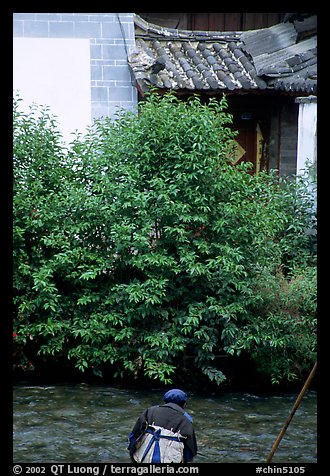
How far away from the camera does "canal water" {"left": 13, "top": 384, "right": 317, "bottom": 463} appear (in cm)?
658

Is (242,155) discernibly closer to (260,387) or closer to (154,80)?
(154,80)

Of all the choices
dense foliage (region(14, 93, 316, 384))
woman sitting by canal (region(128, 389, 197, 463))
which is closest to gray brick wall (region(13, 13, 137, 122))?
dense foliage (region(14, 93, 316, 384))

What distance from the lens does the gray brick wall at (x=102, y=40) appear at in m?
10.8

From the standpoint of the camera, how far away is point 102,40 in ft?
36.1

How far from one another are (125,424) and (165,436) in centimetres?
217

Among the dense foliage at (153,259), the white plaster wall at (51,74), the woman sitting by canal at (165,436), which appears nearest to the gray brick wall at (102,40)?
the white plaster wall at (51,74)

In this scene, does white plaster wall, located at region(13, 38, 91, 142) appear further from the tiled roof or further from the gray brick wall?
the tiled roof

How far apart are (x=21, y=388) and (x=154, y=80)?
16.1 ft

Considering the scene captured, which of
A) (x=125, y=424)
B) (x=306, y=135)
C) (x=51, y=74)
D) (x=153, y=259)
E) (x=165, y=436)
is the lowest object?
(x=125, y=424)

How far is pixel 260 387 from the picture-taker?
28.1 feet

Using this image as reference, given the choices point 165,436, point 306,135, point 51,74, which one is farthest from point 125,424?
point 51,74

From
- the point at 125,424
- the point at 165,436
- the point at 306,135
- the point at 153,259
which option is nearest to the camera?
the point at 165,436

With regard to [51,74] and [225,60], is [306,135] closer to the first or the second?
[225,60]
